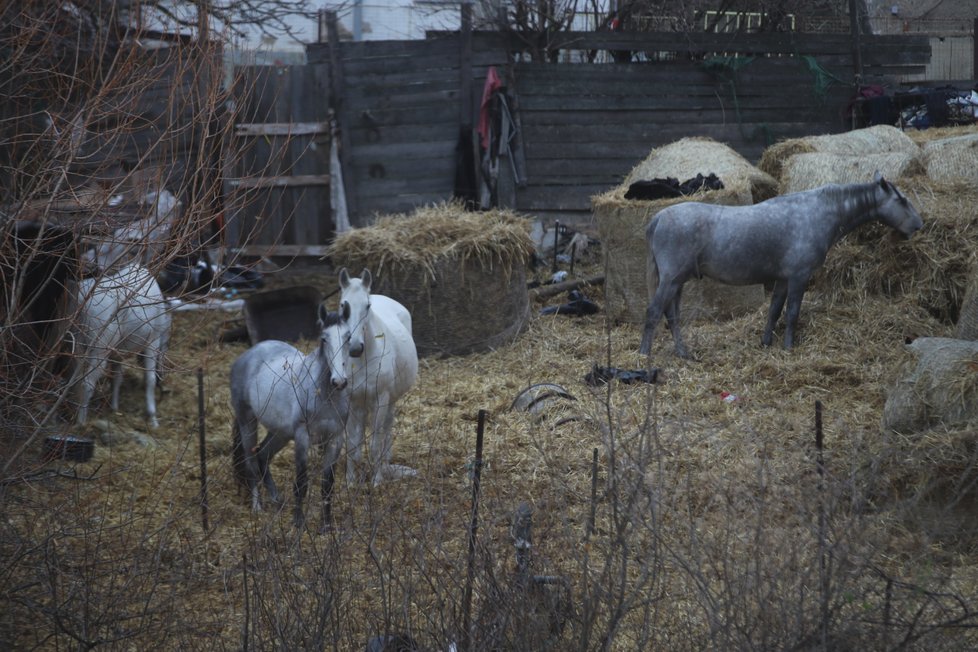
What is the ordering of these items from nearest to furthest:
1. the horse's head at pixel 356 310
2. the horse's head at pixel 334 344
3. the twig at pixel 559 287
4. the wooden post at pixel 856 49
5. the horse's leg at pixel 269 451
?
the horse's head at pixel 334 344 → the horse's head at pixel 356 310 → the horse's leg at pixel 269 451 → the twig at pixel 559 287 → the wooden post at pixel 856 49

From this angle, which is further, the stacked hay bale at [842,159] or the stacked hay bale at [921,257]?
the stacked hay bale at [842,159]

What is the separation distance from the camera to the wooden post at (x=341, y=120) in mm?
12805

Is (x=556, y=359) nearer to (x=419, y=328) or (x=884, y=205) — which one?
(x=419, y=328)

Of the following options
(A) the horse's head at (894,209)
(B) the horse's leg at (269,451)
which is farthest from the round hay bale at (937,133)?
(B) the horse's leg at (269,451)

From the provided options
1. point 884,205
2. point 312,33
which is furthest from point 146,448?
point 312,33

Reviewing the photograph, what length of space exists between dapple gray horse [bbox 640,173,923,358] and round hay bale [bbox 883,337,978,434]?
2.81 m

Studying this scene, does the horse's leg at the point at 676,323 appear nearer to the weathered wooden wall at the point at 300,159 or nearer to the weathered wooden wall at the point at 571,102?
the weathered wooden wall at the point at 571,102

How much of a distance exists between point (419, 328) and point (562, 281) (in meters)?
2.74

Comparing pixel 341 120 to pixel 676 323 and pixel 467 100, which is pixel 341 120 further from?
pixel 676 323

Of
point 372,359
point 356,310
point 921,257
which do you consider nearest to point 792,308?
point 921,257

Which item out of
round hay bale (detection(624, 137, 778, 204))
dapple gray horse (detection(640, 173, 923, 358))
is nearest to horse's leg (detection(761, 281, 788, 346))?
dapple gray horse (detection(640, 173, 923, 358))

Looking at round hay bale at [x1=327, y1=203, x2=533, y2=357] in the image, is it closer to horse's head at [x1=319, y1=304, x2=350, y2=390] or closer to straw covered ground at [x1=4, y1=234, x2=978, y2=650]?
straw covered ground at [x1=4, y1=234, x2=978, y2=650]

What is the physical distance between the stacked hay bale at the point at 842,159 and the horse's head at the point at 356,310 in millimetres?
5561

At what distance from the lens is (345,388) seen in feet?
19.8
